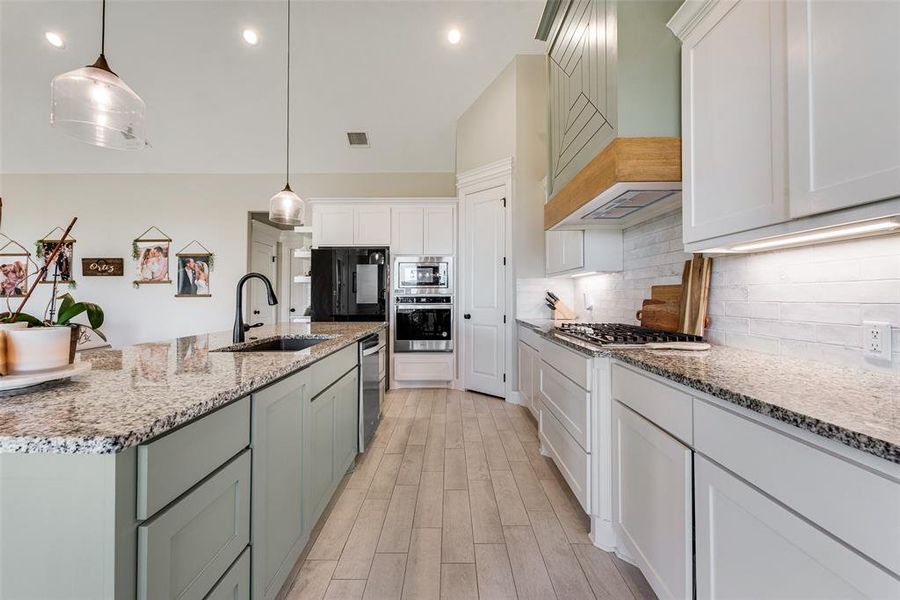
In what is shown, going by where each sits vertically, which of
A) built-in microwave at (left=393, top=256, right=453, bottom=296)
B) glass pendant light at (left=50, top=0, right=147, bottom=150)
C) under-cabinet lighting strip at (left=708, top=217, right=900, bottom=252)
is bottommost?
under-cabinet lighting strip at (left=708, top=217, right=900, bottom=252)

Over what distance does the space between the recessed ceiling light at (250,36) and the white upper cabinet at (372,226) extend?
1.98 metres

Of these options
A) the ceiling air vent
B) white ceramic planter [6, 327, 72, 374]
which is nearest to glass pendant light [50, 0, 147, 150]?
white ceramic planter [6, 327, 72, 374]

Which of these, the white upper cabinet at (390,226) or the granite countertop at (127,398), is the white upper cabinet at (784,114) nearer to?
the granite countertop at (127,398)

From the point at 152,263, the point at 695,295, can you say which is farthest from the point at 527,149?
the point at 152,263

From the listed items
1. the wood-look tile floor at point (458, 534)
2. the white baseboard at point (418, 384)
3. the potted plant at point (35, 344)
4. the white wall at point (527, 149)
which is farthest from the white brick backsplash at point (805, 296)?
the white baseboard at point (418, 384)

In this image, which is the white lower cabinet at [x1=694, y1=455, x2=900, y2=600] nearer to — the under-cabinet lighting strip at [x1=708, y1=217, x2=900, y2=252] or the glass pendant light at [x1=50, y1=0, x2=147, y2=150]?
the under-cabinet lighting strip at [x1=708, y1=217, x2=900, y2=252]

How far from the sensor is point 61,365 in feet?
2.84

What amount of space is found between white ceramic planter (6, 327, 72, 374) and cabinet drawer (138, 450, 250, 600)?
470 millimetres

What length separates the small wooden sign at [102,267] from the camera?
17.4 ft

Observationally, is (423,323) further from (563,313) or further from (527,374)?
(563,313)

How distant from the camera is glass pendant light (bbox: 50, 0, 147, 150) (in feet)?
4.62

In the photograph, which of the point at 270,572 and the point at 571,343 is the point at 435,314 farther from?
the point at 270,572

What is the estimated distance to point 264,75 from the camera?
13.7 ft

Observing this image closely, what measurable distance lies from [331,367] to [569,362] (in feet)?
3.92
